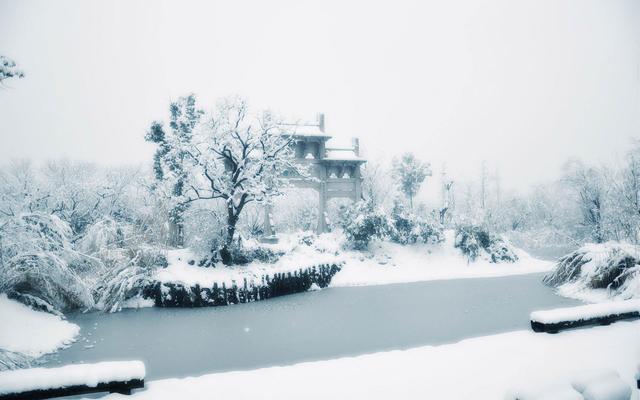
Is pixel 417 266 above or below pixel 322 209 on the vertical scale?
below

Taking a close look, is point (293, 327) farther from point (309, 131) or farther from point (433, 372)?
point (309, 131)

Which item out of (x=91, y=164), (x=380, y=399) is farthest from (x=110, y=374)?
(x=91, y=164)

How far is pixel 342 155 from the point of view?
30266 mm

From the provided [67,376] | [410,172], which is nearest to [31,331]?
[67,376]

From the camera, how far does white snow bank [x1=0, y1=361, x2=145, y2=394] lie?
5215 millimetres

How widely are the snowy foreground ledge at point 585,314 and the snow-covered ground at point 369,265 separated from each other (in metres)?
12.6

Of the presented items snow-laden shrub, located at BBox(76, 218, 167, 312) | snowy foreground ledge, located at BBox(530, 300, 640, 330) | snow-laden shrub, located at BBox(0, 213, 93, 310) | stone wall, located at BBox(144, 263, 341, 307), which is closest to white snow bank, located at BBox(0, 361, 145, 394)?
snow-laden shrub, located at BBox(0, 213, 93, 310)

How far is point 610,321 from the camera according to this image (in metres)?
9.02

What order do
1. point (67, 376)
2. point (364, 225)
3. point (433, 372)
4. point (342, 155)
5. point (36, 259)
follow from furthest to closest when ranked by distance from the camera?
point (342, 155) → point (364, 225) → point (36, 259) → point (433, 372) → point (67, 376)

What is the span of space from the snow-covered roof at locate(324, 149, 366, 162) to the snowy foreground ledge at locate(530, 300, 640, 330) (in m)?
21.6

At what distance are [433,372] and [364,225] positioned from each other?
62.4ft

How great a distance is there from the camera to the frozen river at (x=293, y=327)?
33.1 feet

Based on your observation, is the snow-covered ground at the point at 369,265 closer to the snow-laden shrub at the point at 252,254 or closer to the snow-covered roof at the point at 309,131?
the snow-laden shrub at the point at 252,254

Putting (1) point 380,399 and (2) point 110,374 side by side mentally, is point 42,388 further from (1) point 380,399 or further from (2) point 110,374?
(1) point 380,399
